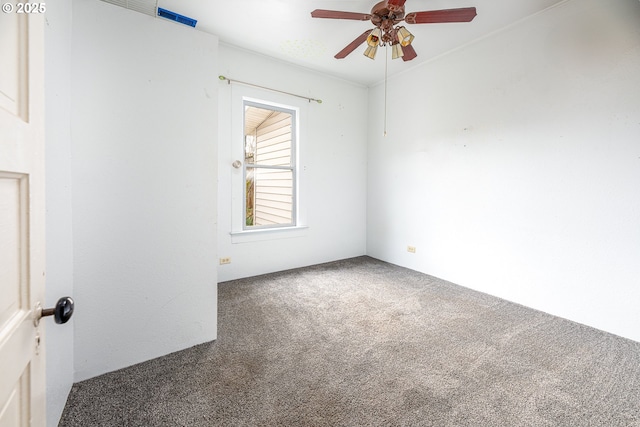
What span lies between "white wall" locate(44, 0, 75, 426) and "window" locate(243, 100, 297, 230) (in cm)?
213

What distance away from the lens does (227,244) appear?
3.31m

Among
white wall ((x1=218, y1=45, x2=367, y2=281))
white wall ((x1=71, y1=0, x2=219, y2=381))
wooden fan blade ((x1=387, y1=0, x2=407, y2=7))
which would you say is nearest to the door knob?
white wall ((x1=71, y1=0, x2=219, y2=381))

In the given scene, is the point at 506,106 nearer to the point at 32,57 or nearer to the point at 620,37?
the point at 620,37

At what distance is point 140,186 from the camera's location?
172 cm

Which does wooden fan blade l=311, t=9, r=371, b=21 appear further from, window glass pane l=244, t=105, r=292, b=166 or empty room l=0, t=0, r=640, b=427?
window glass pane l=244, t=105, r=292, b=166

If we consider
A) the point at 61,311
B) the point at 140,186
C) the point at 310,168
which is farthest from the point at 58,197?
the point at 310,168

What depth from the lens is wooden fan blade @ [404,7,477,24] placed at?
186 centimetres

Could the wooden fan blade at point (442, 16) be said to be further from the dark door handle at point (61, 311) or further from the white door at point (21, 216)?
the dark door handle at point (61, 311)

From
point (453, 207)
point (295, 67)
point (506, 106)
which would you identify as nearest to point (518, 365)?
point (453, 207)

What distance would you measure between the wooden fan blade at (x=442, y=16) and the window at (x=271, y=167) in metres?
2.06

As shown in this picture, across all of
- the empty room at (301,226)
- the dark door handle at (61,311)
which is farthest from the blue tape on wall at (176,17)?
the dark door handle at (61,311)

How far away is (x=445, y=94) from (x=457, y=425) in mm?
3214

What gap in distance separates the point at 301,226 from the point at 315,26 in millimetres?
2309

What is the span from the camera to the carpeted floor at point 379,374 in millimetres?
1393
